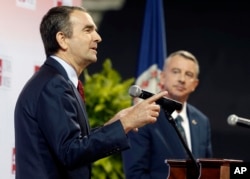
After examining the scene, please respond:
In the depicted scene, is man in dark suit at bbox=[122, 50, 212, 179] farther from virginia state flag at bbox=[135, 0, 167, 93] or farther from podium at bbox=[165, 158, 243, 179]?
virginia state flag at bbox=[135, 0, 167, 93]

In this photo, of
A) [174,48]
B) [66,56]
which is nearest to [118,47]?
[174,48]

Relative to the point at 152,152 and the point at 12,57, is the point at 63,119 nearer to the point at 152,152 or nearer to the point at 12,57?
the point at 12,57

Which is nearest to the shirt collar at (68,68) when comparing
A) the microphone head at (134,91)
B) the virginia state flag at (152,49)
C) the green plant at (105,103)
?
the microphone head at (134,91)

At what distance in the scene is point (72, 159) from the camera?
298cm

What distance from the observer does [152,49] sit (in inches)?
271

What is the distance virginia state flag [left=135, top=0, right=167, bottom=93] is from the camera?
21.9ft

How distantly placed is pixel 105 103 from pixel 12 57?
278 cm

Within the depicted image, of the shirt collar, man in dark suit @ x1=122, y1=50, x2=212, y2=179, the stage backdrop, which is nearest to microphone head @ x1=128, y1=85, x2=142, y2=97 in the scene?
the shirt collar

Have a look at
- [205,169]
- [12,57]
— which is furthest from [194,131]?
[205,169]

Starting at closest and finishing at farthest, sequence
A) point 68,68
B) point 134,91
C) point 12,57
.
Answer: point 134,91, point 68,68, point 12,57

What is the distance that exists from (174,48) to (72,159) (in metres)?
4.83

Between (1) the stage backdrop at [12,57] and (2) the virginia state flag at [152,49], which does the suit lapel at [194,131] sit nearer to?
(1) the stage backdrop at [12,57]

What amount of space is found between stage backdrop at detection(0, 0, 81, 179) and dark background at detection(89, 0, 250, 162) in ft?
12.1

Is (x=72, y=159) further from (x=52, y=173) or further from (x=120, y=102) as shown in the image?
(x=120, y=102)
